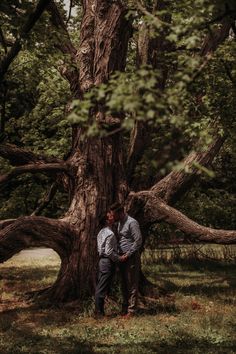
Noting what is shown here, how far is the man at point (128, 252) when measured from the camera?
1124 cm

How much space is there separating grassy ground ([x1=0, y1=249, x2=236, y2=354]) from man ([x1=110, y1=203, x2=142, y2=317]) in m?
0.39

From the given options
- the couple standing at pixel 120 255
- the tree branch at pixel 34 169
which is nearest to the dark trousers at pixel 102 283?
the couple standing at pixel 120 255

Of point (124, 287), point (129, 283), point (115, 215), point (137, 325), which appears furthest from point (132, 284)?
point (115, 215)

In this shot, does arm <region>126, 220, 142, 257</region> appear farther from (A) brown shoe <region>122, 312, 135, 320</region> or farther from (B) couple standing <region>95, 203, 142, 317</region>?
(A) brown shoe <region>122, 312, 135, 320</region>

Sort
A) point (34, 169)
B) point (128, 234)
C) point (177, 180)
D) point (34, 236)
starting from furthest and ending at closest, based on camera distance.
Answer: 1. point (177, 180)
2. point (34, 169)
3. point (34, 236)
4. point (128, 234)

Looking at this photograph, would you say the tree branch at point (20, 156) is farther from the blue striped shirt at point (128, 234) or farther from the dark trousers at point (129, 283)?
the dark trousers at point (129, 283)

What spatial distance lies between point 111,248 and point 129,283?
0.85 m

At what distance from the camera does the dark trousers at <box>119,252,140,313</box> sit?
11.3m

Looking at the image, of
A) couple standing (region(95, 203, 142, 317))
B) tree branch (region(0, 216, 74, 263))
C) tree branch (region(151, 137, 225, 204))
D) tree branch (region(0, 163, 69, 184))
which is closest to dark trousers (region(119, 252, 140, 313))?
couple standing (region(95, 203, 142, 317))

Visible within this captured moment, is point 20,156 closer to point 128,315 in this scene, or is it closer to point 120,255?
point 120,255

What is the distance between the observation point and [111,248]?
36.9ft

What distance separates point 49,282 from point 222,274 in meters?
5.91

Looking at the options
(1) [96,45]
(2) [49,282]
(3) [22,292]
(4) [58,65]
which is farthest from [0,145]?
(2) [49,282]

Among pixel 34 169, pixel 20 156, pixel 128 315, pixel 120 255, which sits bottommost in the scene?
pixel 128 315
